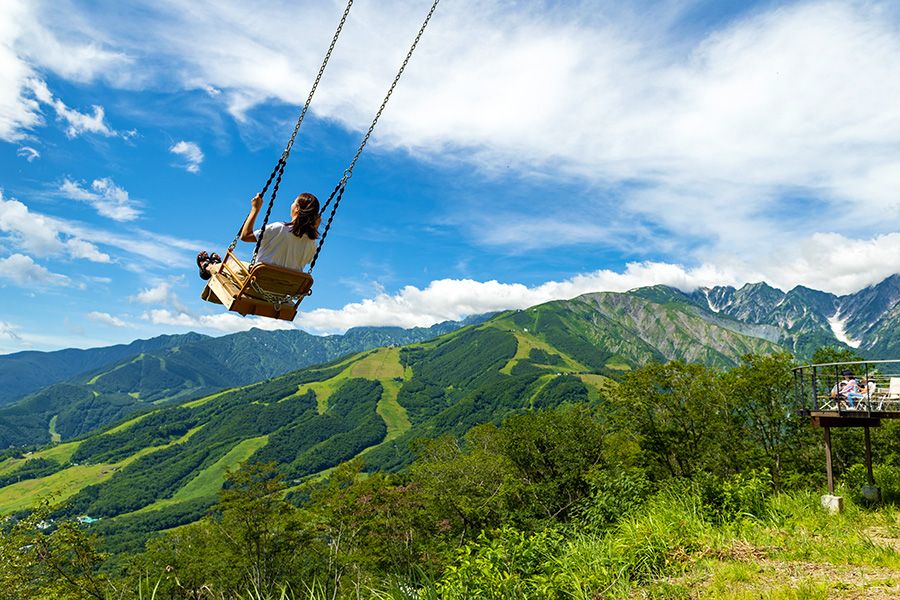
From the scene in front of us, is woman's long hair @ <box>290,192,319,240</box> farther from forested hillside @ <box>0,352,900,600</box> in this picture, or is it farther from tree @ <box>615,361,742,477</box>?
tree @ <box>615,361,742,477</box>

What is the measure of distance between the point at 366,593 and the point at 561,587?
110 inches

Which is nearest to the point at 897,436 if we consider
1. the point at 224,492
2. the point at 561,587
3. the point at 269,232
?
the point at 561,587

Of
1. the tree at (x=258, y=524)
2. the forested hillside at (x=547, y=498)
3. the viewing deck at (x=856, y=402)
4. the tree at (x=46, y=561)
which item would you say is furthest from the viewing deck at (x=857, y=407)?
the tree at (x=46, y=561)

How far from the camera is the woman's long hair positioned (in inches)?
299

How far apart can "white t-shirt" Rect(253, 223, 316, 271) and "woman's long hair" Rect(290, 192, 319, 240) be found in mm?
99

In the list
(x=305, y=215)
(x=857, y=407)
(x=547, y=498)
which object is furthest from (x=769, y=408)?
(x=305, y=215)

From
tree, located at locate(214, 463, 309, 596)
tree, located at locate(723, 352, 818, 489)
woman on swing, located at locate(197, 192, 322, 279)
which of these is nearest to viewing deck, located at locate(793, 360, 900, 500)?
woman on swing, located at locate(197, 192, 322, 279)

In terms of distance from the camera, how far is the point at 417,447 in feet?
165

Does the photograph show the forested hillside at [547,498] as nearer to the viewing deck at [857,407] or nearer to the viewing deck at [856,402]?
the viewing deck at [857,407]

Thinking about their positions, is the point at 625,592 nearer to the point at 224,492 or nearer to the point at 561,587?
the point at 561,587

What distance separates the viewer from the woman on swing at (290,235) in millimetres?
7492

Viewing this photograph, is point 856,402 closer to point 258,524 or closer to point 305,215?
point 305,215

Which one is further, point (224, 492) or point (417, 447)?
point (417, 447)

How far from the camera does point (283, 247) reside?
7.65 m
